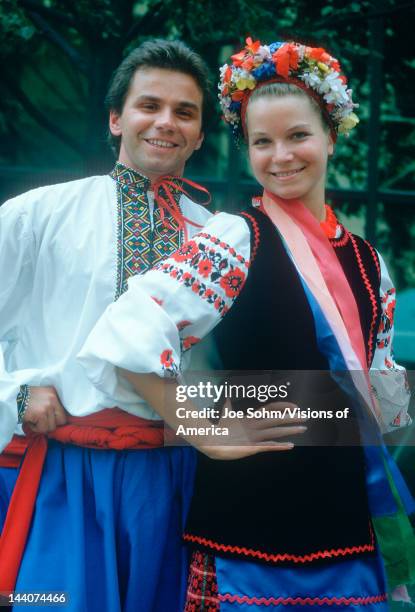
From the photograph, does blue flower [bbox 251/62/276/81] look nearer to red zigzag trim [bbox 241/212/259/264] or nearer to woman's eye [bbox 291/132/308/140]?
woman's eye [bbox 291/132/308/140]

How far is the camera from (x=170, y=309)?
1667mm

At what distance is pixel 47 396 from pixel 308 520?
641mm

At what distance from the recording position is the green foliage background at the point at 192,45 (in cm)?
314

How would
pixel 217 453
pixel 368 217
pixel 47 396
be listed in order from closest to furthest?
pixel 217 453, pixel 47 396, pixel 368 217

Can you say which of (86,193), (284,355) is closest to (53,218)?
(86,193)

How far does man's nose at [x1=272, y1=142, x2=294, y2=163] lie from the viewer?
179 centimetres

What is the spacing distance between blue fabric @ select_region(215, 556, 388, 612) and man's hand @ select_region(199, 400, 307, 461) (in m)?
0.22

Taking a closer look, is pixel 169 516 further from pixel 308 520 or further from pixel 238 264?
pixel 238 264

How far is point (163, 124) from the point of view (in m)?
2.01

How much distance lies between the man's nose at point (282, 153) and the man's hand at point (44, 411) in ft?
2.39

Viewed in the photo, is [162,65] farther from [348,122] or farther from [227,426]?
[227,426]

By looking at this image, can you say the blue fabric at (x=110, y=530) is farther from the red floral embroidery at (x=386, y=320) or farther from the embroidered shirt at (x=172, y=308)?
the red floral embroidery at (x=386, y=320)

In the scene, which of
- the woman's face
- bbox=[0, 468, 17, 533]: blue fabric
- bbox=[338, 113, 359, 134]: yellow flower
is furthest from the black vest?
bbox=[0, 468, 17, 533]: blue fabric

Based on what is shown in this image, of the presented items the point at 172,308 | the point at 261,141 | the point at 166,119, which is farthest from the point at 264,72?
the point at 172,308
